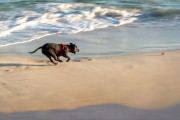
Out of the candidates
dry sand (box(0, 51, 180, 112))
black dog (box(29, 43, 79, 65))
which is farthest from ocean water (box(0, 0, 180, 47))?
dry sand (box(0, 51, 180, 112))

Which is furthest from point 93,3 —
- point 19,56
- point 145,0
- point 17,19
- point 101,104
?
point 101,104

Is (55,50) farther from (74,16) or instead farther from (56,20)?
(74,16)

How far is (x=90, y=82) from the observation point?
23.1ft

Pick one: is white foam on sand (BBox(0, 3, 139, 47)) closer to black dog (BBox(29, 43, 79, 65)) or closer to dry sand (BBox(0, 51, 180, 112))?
black dog (BBox(29, 43, 79, 65))

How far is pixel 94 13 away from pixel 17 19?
3186 mm

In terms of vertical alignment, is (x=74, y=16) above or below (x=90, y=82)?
below

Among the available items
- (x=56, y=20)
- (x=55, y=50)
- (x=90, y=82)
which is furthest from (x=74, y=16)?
(x=90, y=82)

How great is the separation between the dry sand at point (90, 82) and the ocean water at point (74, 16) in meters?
2.62

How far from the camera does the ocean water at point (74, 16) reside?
1190 centimetres

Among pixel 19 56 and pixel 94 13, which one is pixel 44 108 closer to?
pixel 19 56

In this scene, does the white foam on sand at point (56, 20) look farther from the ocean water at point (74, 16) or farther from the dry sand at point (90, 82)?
the dry sand at point (90, 82)

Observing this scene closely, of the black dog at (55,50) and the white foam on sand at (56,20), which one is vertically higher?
the black dog at (55,50)

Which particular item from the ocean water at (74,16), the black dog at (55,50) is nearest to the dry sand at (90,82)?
the black dog at (55,50)

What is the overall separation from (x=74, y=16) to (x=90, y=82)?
803cm
